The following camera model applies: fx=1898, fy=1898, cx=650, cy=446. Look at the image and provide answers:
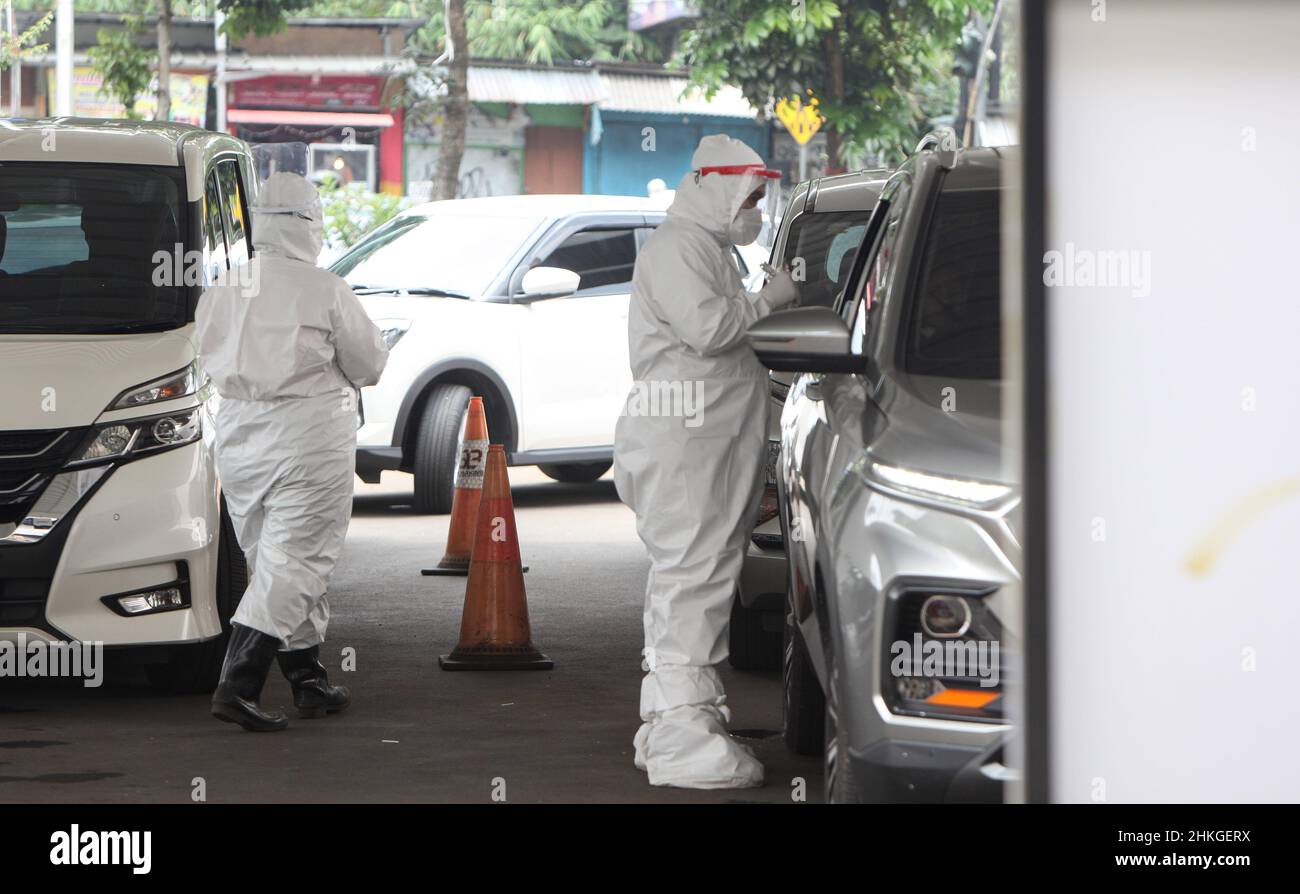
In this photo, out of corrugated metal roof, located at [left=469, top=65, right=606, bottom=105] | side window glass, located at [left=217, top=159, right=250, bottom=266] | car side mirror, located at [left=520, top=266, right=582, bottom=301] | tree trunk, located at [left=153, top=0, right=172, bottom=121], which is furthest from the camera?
corrugated metal roof, located at [left=469, top=65, right=606, bottom=105]

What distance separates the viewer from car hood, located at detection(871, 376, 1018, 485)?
3.94 m

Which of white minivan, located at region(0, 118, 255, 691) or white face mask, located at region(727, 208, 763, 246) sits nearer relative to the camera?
white face mask, located at region(727, 208, 763, 246)

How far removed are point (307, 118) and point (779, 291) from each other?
92.5 feet

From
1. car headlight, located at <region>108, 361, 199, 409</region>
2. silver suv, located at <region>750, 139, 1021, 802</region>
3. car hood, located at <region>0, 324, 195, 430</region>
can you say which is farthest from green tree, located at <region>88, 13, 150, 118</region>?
silver suv, located at <region>750, 139, 1021, 802</region>

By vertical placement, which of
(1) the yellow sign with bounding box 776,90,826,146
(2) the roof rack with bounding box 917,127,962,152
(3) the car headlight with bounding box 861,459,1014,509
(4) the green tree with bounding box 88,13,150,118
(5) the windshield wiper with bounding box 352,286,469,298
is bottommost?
(3) the car headlight with bounding box 861,459,1014,509

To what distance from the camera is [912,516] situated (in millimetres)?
3896

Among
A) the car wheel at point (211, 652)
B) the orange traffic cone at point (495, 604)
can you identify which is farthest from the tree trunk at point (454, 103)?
the car wheel at point (211, 652)

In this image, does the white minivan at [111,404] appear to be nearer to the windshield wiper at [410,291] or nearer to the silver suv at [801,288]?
the silver suv at [801,288]

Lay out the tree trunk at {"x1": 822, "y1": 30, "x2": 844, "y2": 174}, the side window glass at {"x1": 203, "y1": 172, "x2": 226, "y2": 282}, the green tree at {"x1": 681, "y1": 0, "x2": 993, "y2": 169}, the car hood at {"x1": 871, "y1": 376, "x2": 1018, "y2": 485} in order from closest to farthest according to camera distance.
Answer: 1. the car hood at {"x1": 871, "y1": 376, "x2": 1018, "y2": 485}
2. the side window glass at {"x1": 203, "y1": 172, "x2": 226, "y2": 282}
3. the green tree at {"x1": 681, "y1": 0, "x2": 993, "y2": 169}
4. the tree trunk at {"x1": 822, "y1": 30, "x2": 844, "y2": 174}

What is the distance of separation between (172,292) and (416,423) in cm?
489

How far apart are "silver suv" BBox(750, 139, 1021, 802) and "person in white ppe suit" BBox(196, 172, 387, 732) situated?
199 cm

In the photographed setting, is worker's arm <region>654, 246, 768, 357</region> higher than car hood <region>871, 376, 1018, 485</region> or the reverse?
higher

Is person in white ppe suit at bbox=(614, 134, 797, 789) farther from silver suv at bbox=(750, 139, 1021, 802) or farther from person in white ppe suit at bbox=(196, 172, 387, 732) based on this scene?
person in white ppe suit at bbox=(196, 172, 387, 732)

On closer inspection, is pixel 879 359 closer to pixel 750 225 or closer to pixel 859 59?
pixel 750 225
